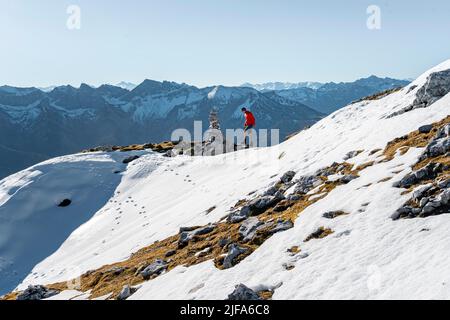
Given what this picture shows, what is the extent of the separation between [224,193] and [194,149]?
28774mm

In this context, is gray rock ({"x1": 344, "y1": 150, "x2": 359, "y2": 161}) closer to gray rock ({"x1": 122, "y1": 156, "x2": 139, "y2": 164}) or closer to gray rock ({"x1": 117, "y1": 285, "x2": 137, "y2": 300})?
gray rock ({"x1": 117, "y1": 285, "x2": 137, "y2": 300})

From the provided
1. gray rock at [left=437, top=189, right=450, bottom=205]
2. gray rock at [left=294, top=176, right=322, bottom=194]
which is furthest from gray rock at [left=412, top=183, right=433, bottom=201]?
gray rock at [left=294, top=176, right=322, bottom=194]

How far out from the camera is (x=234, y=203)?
2544 centimetres

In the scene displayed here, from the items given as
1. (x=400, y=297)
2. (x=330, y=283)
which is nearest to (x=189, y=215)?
(x=330, y=283)

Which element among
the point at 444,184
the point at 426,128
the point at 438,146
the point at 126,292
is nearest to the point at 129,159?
the point at 126,292

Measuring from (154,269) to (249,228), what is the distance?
4715 millimetres

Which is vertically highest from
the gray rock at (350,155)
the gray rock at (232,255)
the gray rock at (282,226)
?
the gray rock at (350,155)

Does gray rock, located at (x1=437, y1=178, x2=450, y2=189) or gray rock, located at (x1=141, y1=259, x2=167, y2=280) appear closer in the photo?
gray rock, located at (x1=437, y1=178, x2=450, y2=189)

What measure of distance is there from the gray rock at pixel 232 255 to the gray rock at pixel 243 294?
113 inches

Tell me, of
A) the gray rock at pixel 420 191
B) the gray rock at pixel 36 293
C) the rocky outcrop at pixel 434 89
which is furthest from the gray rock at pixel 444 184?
the gray rock at pixel 36 293

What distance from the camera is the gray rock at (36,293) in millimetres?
21156

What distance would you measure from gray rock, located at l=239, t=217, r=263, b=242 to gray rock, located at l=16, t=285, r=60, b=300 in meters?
11.0

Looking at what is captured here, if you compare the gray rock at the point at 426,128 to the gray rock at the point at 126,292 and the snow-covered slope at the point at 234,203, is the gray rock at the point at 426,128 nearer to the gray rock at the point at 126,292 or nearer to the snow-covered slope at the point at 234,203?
the snow-covered slope at the point at 234,203

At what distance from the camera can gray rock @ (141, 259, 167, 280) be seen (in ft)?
59.0
